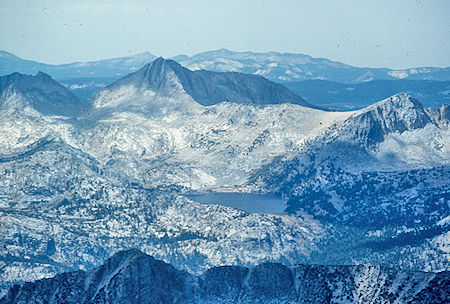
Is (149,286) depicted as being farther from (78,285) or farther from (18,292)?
(18,292)

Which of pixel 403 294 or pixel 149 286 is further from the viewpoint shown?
pixel 149 286

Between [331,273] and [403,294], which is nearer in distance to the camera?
[403,294]

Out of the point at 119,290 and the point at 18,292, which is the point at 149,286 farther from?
the point at 18,292

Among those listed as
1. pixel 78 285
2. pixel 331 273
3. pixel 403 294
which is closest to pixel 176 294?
pixel 78 285

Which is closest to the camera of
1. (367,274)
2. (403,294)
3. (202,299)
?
(403,294)

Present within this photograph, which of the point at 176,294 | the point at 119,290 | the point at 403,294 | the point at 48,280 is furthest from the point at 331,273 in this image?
the point at 48,280

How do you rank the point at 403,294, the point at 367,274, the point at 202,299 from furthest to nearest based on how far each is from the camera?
the point at 202,299, the point at 367,274, the point at 403,294
